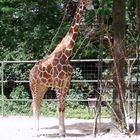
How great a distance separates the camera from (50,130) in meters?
10.9

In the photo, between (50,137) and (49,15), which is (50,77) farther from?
(49,15)

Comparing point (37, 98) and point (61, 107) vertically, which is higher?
point (37, 98)

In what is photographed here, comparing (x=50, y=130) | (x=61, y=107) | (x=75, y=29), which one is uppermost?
(x=75, y=29)

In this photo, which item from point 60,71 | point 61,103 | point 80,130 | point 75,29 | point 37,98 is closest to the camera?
point 60,71

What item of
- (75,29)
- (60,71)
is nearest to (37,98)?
(60,71)

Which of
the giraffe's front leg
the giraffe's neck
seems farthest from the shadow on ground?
the giraffe's neck

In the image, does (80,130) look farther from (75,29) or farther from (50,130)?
(75,29)

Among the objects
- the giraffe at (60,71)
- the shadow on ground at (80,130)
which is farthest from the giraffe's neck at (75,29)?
the shadow on ground at (80,130)

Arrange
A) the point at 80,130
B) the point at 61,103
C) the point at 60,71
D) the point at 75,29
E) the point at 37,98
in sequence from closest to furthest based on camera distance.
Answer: the point at 60,71
the point at 61,103
the point at 75,29
the point at 37,98
the point at 80,130

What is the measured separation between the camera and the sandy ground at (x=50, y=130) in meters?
9.81

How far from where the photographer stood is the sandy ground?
386 inches

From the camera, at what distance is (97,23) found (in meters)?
10.5

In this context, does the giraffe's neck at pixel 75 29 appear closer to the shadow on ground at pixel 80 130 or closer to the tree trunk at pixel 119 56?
the tree trunk at pixel 119 56

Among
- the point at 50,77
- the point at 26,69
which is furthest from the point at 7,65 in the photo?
the point at 50,77
